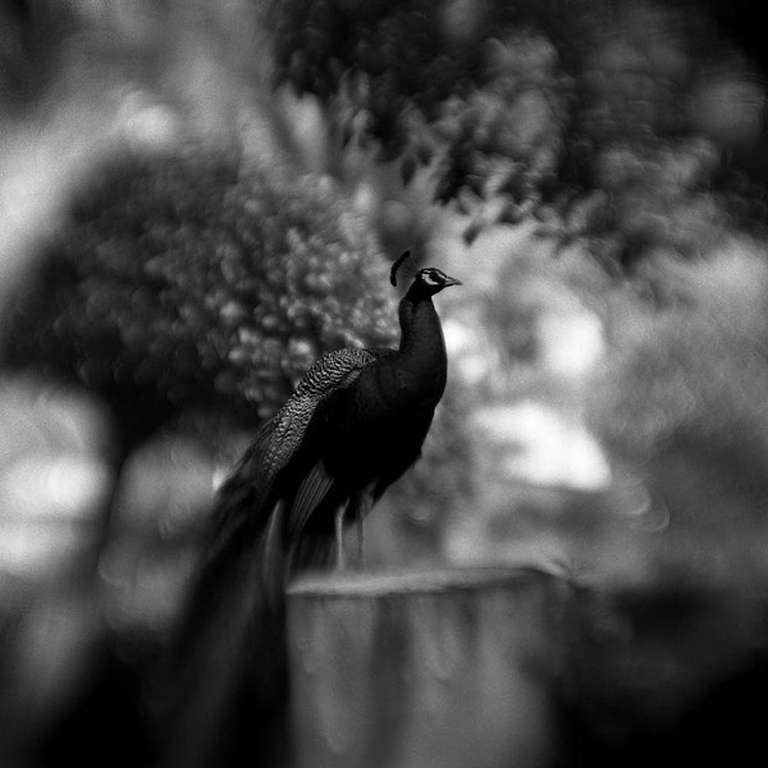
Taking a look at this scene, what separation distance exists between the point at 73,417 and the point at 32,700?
93cm

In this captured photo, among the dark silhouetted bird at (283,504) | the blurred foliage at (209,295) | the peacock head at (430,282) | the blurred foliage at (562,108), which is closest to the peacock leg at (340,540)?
the dark silhouetted bird at (283,504)

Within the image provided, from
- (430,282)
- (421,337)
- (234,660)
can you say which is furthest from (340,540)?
(430,282)

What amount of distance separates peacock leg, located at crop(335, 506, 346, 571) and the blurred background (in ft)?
2.68

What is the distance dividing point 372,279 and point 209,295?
49 centimetres

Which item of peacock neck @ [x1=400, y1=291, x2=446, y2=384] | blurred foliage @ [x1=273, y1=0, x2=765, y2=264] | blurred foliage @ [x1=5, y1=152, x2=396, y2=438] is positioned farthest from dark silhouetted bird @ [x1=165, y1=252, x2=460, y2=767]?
blurred foliage @ [x1=273, y1=0, x2=765, y2=264]

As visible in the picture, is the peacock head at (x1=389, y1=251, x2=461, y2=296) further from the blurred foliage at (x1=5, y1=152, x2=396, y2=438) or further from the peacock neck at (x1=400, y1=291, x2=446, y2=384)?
the blurred foliage at (x1=5, y1=152, x2=396, y2=438)

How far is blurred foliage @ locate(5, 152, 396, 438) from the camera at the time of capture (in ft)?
10.4

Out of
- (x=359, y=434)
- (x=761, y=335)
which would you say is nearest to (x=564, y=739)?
(x=359, y=434)

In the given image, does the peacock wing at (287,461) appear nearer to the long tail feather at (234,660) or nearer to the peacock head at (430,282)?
the long tail feather at (234,660)

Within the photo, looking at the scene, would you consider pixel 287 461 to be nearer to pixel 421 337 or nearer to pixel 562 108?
pixel 421 337

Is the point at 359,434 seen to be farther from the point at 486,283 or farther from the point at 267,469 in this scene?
the point at 486,283

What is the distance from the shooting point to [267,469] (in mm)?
2311

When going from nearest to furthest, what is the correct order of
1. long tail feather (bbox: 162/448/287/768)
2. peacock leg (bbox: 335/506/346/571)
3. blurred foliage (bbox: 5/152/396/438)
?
1. long tail feather (bbox: 162/448/287/768)
2. peacock leg (bbox: 335/506/346/571)
3. blurred foliage (bbox: 5/152/396/438)

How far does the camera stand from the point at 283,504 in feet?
7.59
